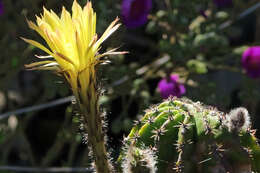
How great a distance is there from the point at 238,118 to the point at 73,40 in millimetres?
361

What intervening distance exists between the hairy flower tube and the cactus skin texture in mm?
112

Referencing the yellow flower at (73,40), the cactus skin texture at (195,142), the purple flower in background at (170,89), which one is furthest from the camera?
the purple flower in background at (170,89)

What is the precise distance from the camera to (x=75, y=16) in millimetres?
861

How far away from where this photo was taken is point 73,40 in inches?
33.7

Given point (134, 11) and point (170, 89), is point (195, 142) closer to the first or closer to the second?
point (170, 89)

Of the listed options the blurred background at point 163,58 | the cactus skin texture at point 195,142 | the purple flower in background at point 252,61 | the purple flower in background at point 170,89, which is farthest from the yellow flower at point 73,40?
the purple flower in background at point 252,61

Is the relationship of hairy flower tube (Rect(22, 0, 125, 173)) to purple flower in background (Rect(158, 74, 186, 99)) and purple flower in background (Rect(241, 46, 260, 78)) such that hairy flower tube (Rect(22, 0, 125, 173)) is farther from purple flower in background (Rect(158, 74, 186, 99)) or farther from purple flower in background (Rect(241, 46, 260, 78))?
purple flower in background (Rect(241, 46, 260, 78))

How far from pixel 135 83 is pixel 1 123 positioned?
837mm

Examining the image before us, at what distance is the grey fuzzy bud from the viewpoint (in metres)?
0.93

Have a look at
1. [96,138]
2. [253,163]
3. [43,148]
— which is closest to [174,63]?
[253,163]

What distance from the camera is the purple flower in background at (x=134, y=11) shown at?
211cm

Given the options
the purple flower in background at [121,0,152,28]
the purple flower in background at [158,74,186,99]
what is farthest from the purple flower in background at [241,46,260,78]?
the purple flower in background at [121,0,152,28]

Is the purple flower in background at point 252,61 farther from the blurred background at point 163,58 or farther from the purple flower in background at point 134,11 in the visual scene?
the purple flower in background at point 134,11

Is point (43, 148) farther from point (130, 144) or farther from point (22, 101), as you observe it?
point (130, 144)
